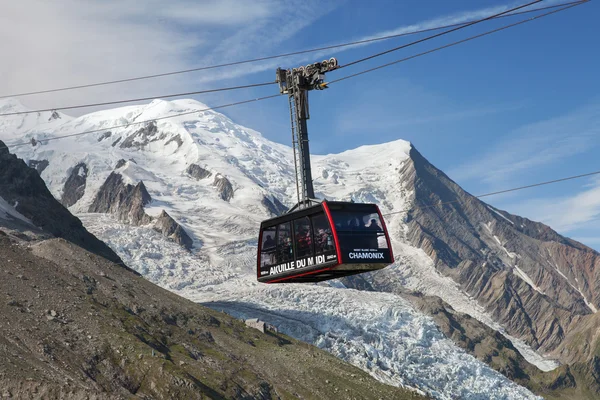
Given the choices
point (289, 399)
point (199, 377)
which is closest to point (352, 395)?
point (289, 399)

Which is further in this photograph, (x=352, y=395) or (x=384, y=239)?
(x=352, y=395)

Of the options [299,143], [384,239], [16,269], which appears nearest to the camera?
[299,143]

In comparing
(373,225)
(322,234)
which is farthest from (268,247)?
(373,225)

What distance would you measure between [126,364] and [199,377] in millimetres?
19171

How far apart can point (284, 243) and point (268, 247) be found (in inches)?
64.9

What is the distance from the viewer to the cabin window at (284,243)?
144ft

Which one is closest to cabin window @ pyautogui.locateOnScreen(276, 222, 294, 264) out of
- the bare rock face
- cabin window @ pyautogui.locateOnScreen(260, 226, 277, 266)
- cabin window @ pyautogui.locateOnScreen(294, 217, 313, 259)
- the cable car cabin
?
the cable car cabin

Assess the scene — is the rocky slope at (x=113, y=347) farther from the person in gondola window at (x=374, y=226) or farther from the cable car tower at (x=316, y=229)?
the person in gondola window at (x=374, y=226)

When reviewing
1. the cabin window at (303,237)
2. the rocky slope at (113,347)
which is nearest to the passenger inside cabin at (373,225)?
the cabin window at (303,237)

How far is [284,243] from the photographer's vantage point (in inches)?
1751

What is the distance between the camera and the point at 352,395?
590 feet

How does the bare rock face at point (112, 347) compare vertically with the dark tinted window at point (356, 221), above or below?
below

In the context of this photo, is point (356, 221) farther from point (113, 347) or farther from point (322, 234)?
point (113, 347)

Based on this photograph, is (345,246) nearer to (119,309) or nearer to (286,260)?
(286,260)
